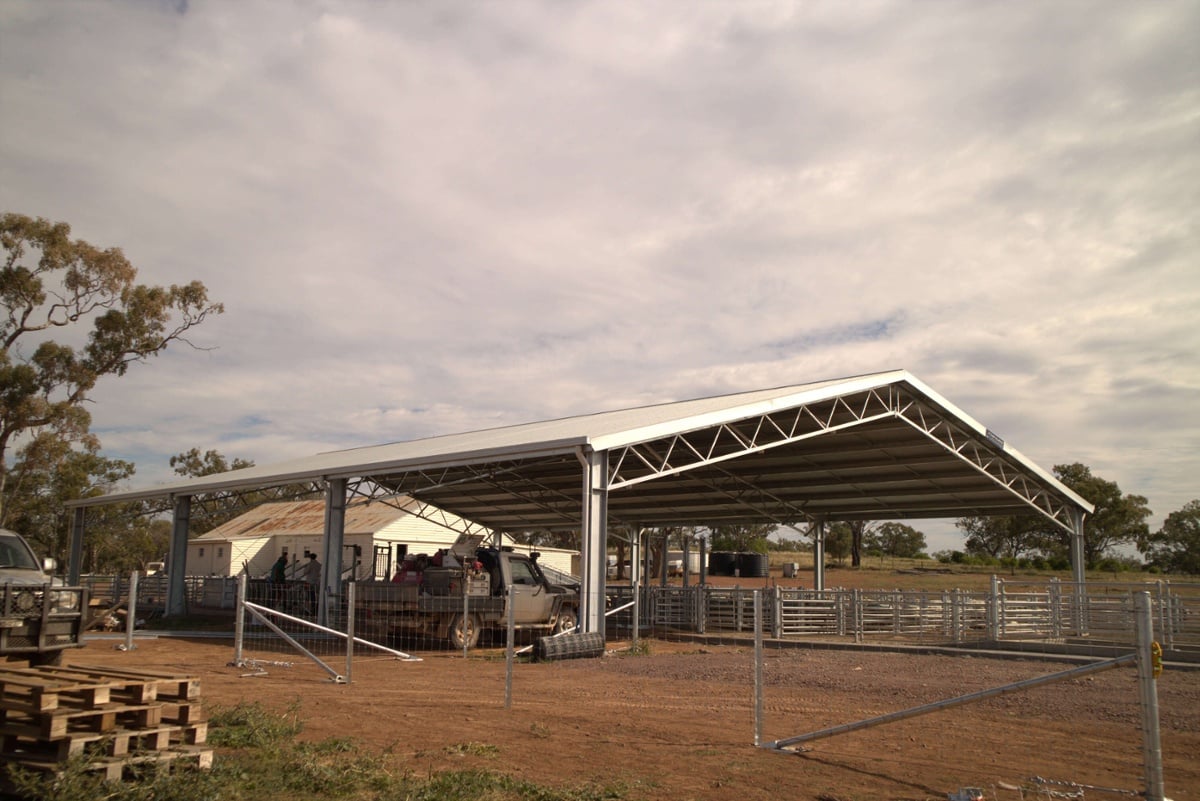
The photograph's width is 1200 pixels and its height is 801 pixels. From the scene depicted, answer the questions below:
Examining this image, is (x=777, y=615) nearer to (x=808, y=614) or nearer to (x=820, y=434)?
(x=808, y=614)

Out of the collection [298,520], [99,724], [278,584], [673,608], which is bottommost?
[673,608]

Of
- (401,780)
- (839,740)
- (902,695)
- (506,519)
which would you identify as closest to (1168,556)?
(506,519)

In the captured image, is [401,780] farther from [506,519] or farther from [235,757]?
[506,519]

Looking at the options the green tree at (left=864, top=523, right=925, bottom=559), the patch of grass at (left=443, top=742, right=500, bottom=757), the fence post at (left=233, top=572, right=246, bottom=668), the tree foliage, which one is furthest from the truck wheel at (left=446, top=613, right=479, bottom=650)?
the green tree at (left=864, top=523, right=925, bottom=559)

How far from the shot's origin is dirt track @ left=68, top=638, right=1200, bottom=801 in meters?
7.11

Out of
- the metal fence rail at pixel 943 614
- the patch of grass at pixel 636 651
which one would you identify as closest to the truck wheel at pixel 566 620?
the patch of grass at pixel 636 651

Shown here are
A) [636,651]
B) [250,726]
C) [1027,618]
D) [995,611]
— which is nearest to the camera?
[250,726]

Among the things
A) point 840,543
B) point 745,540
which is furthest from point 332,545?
point 840,543

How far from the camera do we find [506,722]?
9.41 m

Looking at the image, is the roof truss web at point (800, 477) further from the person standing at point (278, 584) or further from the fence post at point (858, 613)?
the fence post at point (858, 613)

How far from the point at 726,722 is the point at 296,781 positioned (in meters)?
4.71

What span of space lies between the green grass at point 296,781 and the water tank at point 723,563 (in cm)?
3129

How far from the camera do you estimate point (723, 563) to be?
39.0m

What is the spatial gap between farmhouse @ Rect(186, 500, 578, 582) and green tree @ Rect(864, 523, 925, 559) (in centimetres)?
4222
